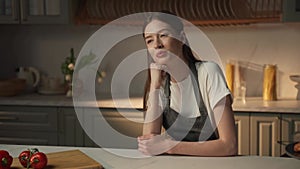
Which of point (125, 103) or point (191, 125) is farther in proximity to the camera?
point (125, 103)

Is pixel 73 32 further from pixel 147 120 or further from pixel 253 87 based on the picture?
pixel 147 120

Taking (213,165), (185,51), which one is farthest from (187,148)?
(185,51)

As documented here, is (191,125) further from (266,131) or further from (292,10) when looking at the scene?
(292,10)

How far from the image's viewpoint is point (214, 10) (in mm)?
3756

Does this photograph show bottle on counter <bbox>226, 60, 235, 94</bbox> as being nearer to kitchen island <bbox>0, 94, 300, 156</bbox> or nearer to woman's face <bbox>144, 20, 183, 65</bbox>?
kitchen island <bbox>0, 94, 300, 156</bbox>

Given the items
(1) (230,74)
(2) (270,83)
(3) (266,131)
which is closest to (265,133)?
(3) (266,131)

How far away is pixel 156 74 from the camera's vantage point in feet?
7.75

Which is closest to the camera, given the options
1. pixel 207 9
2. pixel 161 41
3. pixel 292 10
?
pixel 161 41

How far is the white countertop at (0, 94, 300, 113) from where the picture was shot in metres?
3.40

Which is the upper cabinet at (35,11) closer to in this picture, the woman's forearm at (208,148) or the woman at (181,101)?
the woman at (181,101)

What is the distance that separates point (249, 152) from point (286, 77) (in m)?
0.75

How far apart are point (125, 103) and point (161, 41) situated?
157cm

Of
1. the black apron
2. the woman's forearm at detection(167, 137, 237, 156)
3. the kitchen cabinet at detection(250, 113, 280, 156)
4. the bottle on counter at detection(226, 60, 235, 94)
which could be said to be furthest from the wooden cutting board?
the bottle on counter at detection(226, 60, 235, 94)

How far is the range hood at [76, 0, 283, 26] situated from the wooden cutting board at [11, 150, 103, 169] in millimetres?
1948
